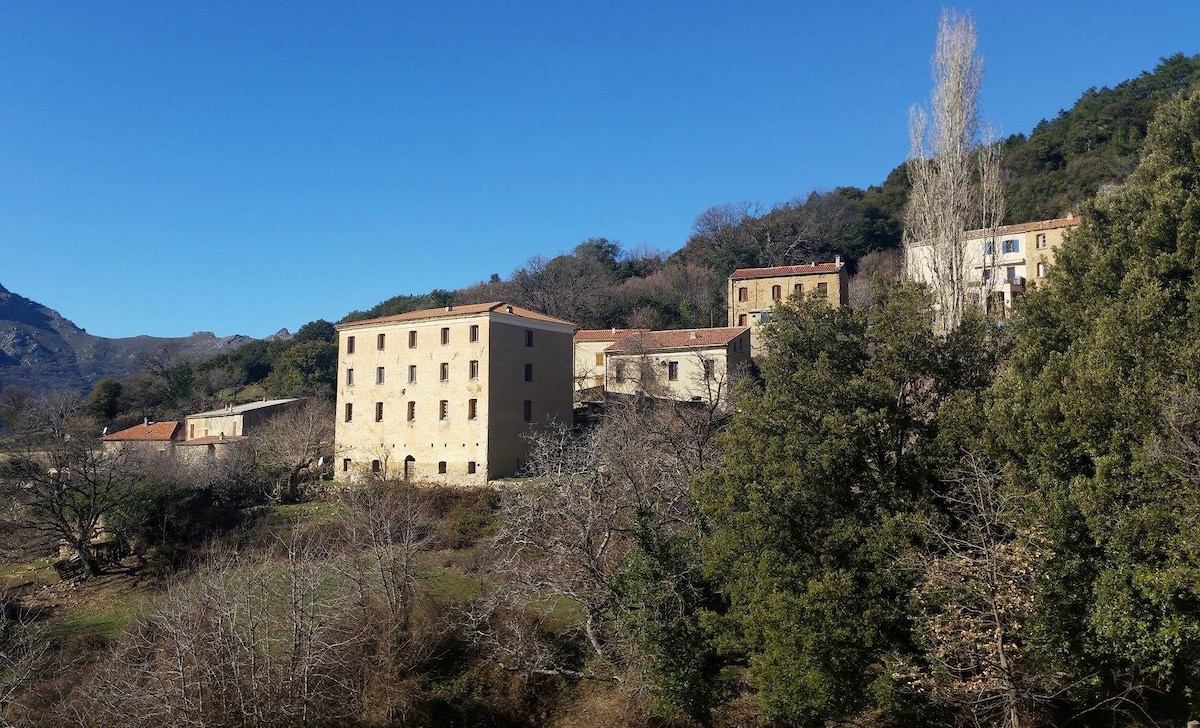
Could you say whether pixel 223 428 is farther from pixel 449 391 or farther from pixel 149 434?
pixel 449 391

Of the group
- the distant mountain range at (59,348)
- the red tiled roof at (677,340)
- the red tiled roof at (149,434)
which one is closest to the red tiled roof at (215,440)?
the red tiled roof at (149,434)

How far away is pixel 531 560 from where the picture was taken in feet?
68.1

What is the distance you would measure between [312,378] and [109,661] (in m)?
38.1

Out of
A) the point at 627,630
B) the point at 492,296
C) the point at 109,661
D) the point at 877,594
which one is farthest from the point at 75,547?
the point at 492,296

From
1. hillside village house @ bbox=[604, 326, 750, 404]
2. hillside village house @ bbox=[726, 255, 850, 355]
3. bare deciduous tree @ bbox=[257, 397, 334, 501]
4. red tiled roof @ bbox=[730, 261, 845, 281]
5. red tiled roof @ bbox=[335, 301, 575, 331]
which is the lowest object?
bare deciduous tree @ bbox=[257, 397, 334, 501]

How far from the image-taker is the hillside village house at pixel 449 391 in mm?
31094

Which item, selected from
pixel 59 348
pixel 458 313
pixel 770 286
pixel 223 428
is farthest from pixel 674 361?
pixel 59 348

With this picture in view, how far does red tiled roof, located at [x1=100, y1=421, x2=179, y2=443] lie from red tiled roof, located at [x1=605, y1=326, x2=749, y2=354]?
84.1ft

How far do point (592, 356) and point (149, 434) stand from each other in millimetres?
25736

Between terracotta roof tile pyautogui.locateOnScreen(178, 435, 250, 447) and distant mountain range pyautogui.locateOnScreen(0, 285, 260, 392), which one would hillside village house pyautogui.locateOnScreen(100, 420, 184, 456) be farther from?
distant mountain range pyautogui.locateOnScreen(0, 285, 260, 392)

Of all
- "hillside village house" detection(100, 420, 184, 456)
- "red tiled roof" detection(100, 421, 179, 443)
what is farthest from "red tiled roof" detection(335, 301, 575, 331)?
"red tiled roof" detection(100, 421, 179, 443)

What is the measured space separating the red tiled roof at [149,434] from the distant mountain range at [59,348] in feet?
124

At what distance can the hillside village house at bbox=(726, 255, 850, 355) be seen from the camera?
1684 inches

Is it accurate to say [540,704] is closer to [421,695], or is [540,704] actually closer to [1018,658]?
[421,695]
